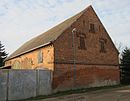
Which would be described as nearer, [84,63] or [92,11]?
[84,63]

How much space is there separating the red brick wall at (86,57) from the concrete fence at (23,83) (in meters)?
1.35

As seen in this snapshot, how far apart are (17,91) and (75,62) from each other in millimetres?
8308

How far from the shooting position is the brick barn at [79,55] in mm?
26844

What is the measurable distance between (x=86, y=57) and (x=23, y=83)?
9.46m

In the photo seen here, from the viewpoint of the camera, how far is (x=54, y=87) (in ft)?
84.7

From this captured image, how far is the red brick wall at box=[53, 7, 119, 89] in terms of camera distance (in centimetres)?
2684

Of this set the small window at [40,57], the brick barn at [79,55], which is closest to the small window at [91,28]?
the brick barn at [79,55]

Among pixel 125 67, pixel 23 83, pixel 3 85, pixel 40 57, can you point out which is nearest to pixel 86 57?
pixel 40 57

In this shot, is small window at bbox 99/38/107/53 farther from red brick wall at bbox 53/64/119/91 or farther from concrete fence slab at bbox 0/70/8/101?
concrete fence slab at bbox 0/70/8/101

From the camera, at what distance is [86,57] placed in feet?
97.1

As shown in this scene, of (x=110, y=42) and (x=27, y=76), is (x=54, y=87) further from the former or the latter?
(x=110, y=42)

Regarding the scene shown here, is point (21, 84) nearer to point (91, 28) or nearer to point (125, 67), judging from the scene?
point (91, 28)

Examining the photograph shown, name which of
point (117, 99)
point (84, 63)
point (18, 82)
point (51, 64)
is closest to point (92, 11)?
point (84, 63)

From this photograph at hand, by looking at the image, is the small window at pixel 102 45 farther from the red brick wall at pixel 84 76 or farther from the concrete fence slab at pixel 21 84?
the concrete fence slab at pixel 21 84
